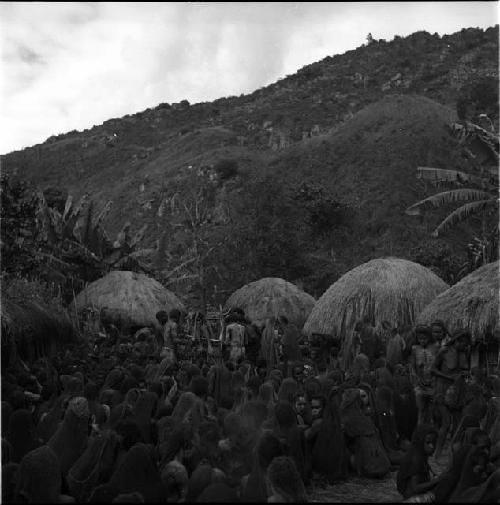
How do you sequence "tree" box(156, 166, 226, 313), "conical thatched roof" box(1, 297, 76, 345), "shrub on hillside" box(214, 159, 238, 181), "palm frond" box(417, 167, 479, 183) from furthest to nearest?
"shrub on hillside" box(214, 159, 238, 181) < "tree" box(156, 166, 226, 313) < "palm frond" box(417, 167, 479, 183) < "conical thatched roof" box(1, 297, 76, 345)

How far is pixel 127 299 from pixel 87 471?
30.6ft

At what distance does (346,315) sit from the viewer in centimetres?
1283

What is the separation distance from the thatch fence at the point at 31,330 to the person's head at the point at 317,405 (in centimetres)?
377

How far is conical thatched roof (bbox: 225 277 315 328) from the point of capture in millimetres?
14836

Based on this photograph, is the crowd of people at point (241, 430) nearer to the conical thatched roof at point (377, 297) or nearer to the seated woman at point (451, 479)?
the seated woman at point (451, 479)

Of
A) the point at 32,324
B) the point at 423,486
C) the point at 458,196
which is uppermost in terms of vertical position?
the point at 458,196

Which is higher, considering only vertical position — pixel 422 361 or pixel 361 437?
pixel 422 361

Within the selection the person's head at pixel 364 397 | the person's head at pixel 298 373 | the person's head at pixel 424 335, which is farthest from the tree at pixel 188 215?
the person's head at pixel 364 397

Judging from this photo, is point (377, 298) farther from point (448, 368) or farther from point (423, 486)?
point (423, 486)

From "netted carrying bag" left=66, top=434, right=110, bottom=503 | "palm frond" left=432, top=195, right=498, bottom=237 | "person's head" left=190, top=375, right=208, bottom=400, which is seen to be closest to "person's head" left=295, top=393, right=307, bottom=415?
"person's head" left=190, top=375, right=208, bottom=400

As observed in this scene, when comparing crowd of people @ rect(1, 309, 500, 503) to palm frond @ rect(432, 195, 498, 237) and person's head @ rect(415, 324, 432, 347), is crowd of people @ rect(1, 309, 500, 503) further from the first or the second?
palm frond @ rect(432, 195, 498, 237)

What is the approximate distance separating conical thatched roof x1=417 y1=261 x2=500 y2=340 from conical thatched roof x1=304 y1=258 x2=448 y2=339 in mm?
1123

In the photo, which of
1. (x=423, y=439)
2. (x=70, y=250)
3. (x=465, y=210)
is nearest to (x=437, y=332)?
(x=423, y=439)

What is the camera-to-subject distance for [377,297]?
1282 cm
